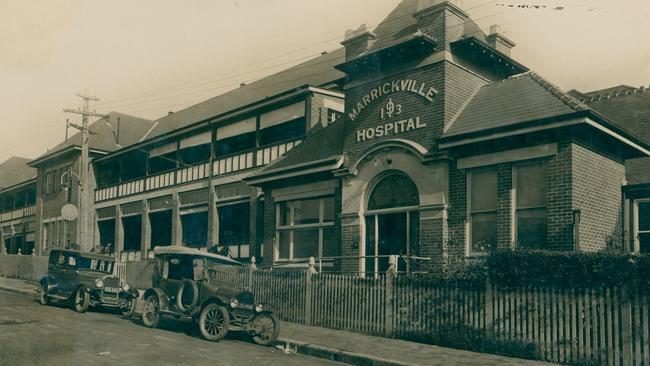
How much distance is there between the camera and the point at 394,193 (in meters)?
15.1

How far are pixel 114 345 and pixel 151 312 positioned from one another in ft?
10.2

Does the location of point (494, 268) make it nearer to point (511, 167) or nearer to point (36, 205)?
point (511, 167)

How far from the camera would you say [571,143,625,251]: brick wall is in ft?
39.8

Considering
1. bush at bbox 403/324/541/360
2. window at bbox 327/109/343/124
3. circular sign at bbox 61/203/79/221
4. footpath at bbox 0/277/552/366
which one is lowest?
footpath at bbox 0/277/552/366

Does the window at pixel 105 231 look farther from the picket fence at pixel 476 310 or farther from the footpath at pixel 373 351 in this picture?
the footpath at pixel 373 351

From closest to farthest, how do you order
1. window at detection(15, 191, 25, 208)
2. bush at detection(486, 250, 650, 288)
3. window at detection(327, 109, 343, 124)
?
bush at detection(486, 250, 650, 288)
window at detection(327, 109, 343, 124)
window at detection(15, 191, 25, 208)

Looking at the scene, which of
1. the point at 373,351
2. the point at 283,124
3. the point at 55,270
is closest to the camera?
the point at 373,351

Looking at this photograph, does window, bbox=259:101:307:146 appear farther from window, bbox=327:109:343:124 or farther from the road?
the road

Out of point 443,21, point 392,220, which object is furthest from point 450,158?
point 443,21

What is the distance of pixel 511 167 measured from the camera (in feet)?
42.4

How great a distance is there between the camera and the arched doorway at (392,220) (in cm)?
1462

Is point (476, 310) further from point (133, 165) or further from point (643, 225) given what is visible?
point (133, 165)

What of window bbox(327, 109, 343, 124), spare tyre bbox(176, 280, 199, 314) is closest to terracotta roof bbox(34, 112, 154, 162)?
window bbox(327, 109, 343, 124)

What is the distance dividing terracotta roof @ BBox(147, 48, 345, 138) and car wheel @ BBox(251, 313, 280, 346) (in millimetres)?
13836
